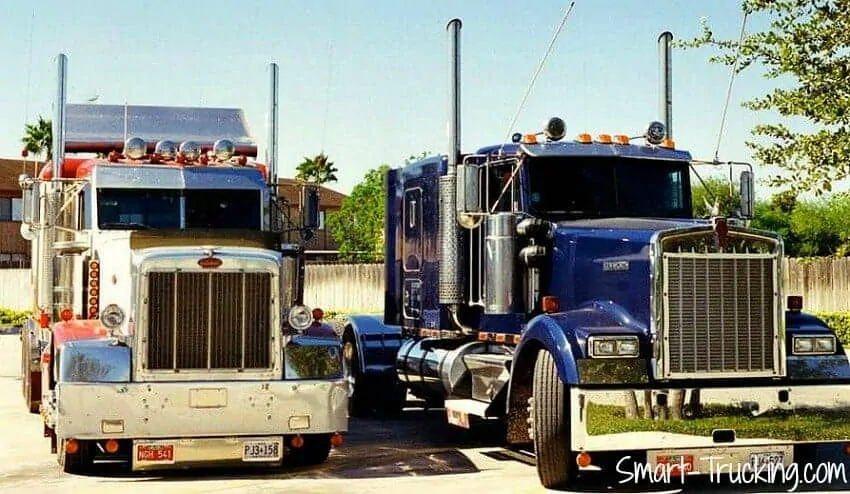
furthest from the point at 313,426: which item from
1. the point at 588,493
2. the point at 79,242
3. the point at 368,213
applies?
the point at 368,213

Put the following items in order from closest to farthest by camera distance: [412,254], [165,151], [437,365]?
[437,365] < [165,151] < [412,254]

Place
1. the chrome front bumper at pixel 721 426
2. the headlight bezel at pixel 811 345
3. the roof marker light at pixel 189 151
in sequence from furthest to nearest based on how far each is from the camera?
the roof marker light at pixel 189 151 → the headlight bezel at pixel 811 345 → the chrome front bumper at pixel 721 426

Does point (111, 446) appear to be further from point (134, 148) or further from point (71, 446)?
point (134, 148)

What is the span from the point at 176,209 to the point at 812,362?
608cm

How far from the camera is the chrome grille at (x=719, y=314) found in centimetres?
1045

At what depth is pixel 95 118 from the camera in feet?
51.1

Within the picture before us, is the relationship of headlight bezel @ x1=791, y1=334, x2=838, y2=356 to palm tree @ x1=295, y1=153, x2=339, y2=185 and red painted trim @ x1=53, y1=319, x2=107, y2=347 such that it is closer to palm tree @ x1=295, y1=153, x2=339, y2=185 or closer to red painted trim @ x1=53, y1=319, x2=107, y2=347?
red painted trim @ x1=53, y1=319, x2=107, y2=347

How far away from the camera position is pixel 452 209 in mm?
13414

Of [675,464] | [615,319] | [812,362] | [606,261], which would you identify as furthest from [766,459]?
[606,261]

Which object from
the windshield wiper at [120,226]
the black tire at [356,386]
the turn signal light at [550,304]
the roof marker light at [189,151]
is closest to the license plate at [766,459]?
the turn signal light at [550,304]

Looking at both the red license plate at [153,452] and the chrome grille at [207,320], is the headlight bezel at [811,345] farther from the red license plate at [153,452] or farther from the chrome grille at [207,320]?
the red license plate at [153,452]

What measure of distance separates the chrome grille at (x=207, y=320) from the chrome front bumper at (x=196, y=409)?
8.8 inches

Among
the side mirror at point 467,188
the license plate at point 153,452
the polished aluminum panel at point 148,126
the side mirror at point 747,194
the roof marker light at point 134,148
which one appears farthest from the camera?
the polished aluminum panel at point 148,126

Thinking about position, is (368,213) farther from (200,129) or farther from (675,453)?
(675,453)
